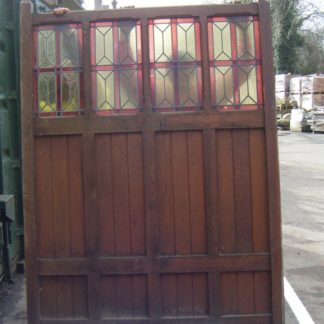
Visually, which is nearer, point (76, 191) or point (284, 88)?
point (76, 191)

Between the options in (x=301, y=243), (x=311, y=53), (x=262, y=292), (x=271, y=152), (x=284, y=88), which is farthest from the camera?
(x=311, y=53)

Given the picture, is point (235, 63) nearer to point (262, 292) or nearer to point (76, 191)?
point (76, 191)

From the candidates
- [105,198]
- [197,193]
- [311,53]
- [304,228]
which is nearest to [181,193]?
[197,193]

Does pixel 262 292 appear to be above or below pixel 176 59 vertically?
below

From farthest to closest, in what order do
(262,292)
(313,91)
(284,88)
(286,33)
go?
(286,33) → (284,88) → (313,91) → (262,292)

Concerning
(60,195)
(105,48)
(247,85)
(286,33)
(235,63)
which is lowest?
(60,195)

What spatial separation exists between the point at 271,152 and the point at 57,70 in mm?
1616

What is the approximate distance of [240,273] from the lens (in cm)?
401

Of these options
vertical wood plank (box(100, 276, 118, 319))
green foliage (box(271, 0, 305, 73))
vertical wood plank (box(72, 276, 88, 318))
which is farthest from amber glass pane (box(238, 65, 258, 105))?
green foliage (box(271, 0, 305, 73))

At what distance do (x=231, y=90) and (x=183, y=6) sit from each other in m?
0.68

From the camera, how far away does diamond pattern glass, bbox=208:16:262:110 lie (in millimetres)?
3898

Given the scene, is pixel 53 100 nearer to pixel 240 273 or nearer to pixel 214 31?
pixel 214 31

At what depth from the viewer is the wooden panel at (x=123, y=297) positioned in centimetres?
403

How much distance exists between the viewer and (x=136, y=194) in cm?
398
